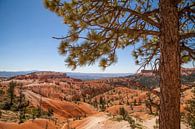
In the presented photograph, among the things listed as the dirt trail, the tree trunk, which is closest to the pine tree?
the tree trunk

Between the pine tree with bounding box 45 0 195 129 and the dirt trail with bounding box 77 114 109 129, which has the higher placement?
the pine tree with bounding box 45 0 195 129

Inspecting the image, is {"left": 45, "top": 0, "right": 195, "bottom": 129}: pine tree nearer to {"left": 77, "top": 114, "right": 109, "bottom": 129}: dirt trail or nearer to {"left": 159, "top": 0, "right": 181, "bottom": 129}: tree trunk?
{"left": 159, "top": 0, "right": 181, "bottom": 129}: tree trunk

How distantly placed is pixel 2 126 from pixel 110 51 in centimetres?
2076

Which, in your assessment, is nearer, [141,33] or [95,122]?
[141,33]

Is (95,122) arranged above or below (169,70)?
below

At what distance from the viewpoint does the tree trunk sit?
3971mm

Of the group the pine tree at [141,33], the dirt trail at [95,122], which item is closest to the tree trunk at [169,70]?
the pine tree at [141,33]

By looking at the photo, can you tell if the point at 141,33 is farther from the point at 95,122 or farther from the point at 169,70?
the point at 95,122

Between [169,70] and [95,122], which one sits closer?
[169,70]

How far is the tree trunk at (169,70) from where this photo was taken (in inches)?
156

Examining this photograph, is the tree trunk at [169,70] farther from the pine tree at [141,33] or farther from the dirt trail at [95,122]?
the dirt trail at [95,122]

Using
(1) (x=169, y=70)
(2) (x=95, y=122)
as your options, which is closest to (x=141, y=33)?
(1) (x=169, y=70)

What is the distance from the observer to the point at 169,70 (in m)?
4.02

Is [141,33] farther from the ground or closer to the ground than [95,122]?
farther from the ground
